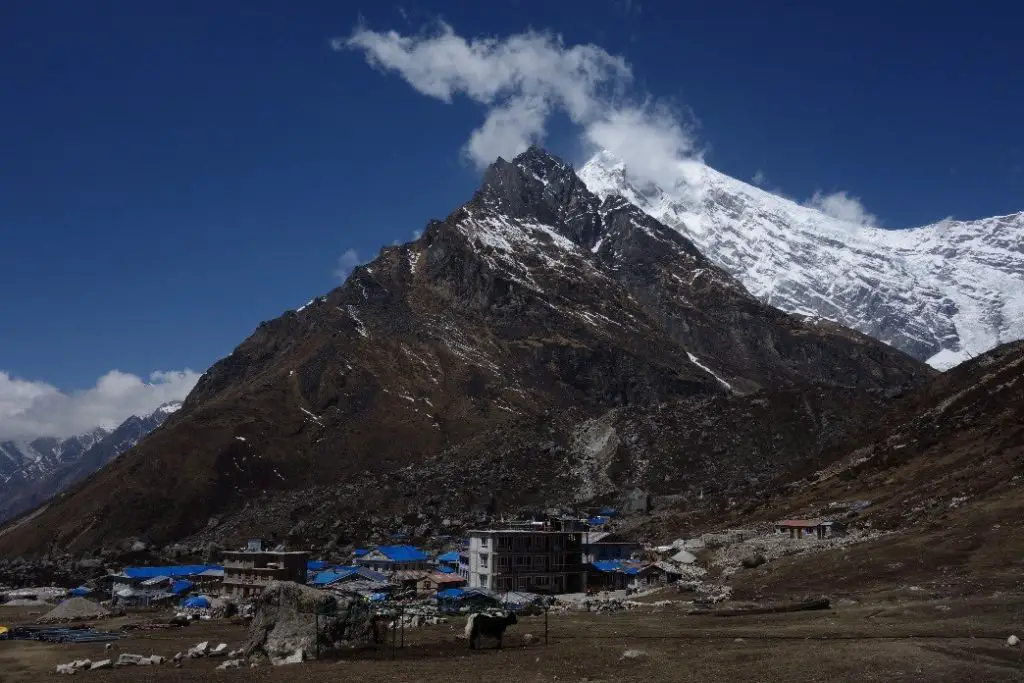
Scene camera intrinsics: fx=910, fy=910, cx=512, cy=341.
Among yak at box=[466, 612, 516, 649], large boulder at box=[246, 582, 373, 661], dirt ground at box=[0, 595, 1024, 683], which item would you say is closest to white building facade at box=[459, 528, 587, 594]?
dirt ground at box=[0, 595, 1024, 683]

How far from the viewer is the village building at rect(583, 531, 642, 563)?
356 feet

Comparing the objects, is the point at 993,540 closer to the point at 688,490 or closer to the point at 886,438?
the point at 886,438

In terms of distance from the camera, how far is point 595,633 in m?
50.4

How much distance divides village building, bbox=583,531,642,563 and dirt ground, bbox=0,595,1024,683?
52.1 m

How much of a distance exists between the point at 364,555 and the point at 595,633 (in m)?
79.3

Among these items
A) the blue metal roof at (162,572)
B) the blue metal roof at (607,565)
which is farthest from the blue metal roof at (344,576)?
the blue metal roof at (162,572)

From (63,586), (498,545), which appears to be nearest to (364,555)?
(498,545)

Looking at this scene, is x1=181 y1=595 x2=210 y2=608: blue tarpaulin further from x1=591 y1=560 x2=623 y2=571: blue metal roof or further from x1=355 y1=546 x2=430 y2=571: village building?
x1=591 y1=560 x2=623 y2=571: blue metal roof

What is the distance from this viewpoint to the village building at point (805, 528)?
87.3 metres

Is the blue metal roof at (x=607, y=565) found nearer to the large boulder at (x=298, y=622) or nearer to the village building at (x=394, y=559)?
the village building at (x=394, y=559)

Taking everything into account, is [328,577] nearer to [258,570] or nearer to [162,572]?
[258,570]

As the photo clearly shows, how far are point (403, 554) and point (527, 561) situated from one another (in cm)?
2766

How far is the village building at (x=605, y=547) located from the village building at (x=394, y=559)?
70.4ft

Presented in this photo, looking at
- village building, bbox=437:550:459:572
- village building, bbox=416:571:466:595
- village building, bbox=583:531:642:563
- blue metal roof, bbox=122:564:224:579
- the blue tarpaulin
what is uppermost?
village building, bbox=583:531:642:563
